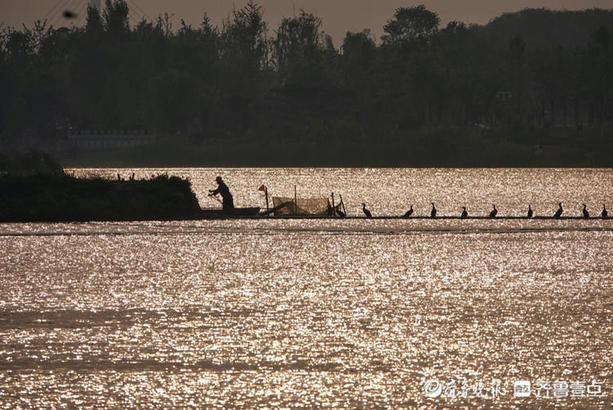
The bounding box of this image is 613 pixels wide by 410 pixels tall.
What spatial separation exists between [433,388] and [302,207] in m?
47.6

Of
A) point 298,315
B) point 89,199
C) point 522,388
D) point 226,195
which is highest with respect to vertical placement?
point 226,195

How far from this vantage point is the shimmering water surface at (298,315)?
27000 millimetres

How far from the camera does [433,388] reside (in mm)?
26938

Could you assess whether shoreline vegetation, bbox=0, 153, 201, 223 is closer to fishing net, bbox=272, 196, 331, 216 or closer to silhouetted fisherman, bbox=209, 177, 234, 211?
silhouetted fisherman, bbox=209, 177, 234, 211

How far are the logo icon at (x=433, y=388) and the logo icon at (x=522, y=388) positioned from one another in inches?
65.8

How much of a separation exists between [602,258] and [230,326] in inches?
1178

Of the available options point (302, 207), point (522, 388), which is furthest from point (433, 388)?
point (302, 207)

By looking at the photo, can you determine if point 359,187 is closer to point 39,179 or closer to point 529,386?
point 39,179

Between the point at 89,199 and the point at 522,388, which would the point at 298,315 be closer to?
the point at 522,388

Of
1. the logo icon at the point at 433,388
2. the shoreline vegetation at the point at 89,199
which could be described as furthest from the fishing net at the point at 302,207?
the logo icon at the point at 433,388

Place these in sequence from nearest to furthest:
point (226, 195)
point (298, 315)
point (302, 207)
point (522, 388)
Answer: point (522, 388) < point (298, 315) < point (226, 195) < point (302, 207)

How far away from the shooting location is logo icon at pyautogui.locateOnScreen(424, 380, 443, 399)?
26.4m

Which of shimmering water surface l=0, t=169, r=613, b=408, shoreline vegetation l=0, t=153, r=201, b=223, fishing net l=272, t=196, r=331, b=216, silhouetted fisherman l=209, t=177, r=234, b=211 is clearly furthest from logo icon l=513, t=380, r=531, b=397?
shoreline vegetation l=0, t=153, r=201, b=223

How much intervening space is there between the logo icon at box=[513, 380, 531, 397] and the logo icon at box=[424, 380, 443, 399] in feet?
5.49
